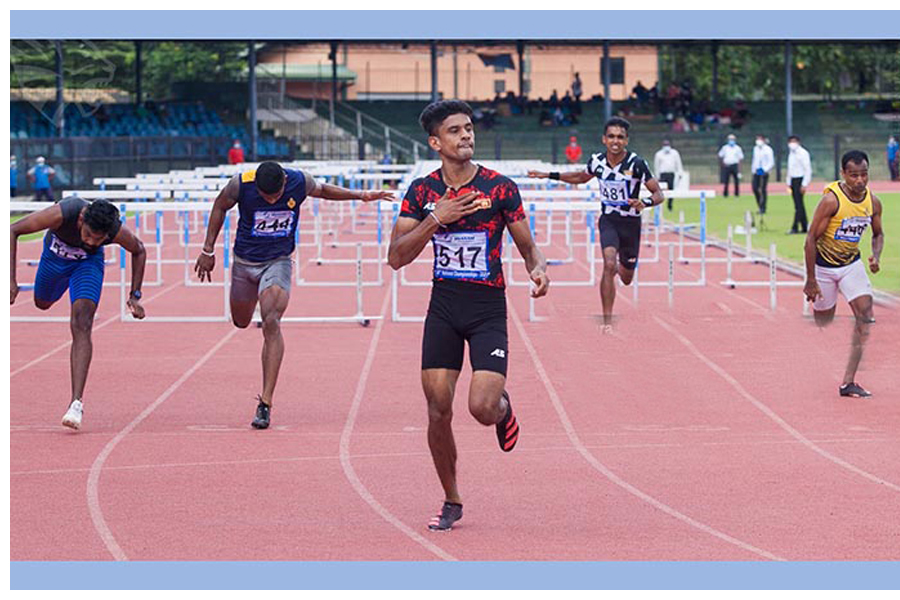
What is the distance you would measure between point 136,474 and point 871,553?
395 cm

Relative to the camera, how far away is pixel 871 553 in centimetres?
708

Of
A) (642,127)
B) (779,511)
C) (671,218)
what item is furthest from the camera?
(642,127)

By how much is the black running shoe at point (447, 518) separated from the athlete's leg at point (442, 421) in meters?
0.03

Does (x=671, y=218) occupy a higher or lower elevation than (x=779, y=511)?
higher

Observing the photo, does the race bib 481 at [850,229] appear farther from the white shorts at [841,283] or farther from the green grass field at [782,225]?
the green grass field at [782,225]

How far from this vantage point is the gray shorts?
1102 centimetres

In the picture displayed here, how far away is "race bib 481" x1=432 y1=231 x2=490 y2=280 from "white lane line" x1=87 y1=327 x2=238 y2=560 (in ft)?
6.14

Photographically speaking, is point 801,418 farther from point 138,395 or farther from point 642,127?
point 642,127

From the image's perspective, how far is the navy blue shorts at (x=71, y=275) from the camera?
10.8 m

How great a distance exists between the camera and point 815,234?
1148 cm

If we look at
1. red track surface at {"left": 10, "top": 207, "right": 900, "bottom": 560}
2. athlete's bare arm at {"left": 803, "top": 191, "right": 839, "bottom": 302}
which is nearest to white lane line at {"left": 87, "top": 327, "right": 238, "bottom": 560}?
red track surface at {"left": 10, "top": 207, "right": 900, "bottom": 560}

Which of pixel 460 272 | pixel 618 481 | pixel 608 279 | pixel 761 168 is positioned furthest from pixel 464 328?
pixel 761 168

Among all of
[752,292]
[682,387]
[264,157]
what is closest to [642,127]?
[264,157]

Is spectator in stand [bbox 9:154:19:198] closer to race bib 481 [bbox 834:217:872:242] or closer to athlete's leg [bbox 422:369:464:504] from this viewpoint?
race bib 481 [bbox 834:217:872:242]
